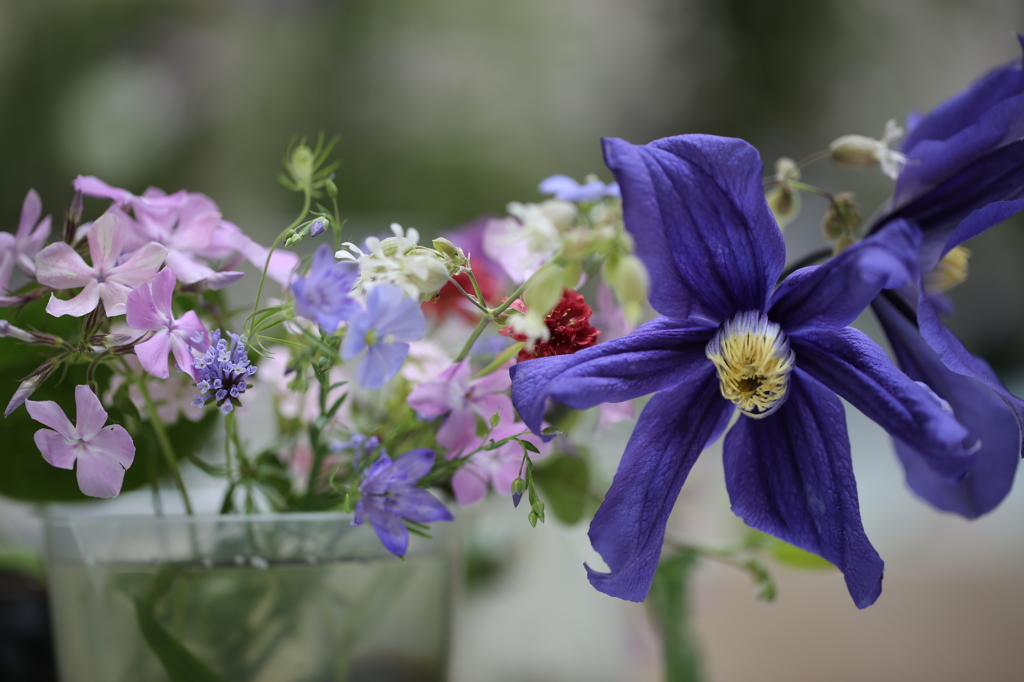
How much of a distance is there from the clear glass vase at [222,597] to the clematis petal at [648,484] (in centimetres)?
9

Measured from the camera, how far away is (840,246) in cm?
26

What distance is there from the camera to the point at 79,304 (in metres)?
0.21

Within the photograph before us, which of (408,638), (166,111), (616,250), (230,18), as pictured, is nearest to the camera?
(616,250)

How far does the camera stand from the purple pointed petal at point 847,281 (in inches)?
7.0

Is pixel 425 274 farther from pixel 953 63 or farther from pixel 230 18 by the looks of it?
pixel 953 63

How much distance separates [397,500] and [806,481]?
0.42 feet

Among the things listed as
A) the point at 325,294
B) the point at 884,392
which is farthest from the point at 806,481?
the point at 325,294

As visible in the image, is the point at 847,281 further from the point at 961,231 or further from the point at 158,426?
A: the point at 158,426

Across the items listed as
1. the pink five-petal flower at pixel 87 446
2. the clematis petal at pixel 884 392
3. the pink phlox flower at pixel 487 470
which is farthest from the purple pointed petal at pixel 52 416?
the clematis petal at pixel 884 392

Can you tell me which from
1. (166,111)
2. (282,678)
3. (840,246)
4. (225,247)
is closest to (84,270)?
(225,247)

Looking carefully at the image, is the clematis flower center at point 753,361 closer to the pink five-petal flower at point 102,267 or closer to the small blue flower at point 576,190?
the small blue flower at point 576,190

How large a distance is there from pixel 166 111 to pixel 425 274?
143 cm

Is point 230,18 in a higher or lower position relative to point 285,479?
higher

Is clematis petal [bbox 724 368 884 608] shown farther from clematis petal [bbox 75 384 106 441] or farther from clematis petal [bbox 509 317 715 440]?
clematis petal [bbox 75 384 106 441]
